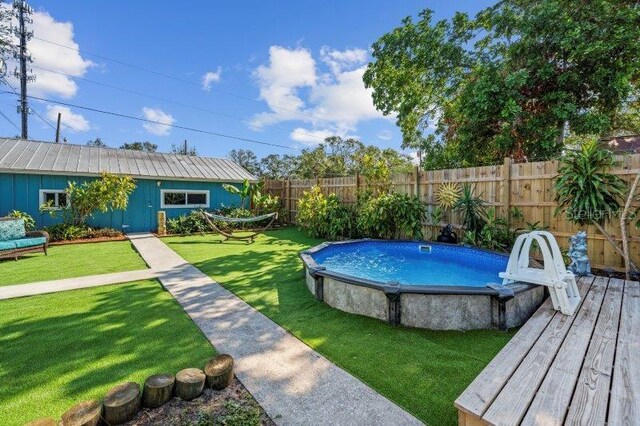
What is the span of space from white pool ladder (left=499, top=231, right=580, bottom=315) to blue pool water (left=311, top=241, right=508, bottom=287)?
149 centimetres

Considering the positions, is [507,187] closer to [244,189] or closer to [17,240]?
[244,189]

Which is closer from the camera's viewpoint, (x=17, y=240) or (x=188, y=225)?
(x=17, y=240)

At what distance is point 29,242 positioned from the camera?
7539 mm

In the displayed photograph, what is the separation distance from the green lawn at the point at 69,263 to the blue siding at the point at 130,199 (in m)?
2.74

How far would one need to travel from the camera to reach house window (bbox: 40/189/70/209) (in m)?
10.7

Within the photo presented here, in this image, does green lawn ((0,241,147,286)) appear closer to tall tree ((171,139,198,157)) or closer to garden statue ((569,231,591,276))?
garden statue ((569,231,591,276))

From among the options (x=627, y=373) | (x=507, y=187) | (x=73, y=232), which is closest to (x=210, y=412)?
(x=627, y=373)

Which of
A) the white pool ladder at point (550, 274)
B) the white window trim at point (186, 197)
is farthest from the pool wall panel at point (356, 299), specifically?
the white window trim at point (186, 197)

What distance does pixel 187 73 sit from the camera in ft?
65.1

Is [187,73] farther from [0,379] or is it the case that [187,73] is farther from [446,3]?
[0,379]

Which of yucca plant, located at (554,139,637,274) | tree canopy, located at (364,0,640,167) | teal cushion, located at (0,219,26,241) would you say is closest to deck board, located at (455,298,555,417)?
yucca plant, located at (554,139,637,274)

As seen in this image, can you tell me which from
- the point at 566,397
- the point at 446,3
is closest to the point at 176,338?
the point at 566,397

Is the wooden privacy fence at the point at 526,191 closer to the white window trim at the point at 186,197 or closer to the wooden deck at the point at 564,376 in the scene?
the wooden deck at the point at 564,376

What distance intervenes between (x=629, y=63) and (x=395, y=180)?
660 cm
